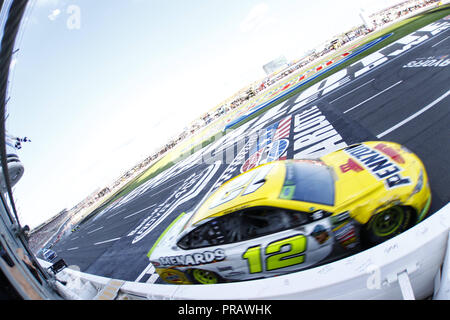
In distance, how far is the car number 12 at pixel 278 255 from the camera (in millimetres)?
2838

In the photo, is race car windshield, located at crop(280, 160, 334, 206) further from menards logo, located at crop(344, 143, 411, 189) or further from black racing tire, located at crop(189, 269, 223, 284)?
black racing tire, located at crop(189, 269, 223, 284)

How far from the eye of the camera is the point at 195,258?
11.2 ft

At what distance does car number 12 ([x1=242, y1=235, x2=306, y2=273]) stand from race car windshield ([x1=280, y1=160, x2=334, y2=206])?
52 centimetres

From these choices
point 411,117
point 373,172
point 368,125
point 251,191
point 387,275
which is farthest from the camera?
point 368,125

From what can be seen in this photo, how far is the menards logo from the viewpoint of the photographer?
9.31ft

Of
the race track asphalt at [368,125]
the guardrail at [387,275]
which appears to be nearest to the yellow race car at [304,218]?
the guardrail at [387,275]

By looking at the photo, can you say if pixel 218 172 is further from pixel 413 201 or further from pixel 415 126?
pixel 413 201

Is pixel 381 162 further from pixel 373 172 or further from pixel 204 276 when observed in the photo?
pixel 204 276

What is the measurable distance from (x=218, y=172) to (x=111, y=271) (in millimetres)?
5472

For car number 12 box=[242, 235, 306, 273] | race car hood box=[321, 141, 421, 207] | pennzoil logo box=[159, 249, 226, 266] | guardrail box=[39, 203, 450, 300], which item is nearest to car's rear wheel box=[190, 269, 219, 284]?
pennzoil logo box=[159, 249, 226, 266]

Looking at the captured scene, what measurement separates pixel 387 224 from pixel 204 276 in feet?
8.62

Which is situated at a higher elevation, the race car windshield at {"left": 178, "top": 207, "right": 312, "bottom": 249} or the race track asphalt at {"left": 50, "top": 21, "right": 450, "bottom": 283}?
the race car windshield at {"left": 178, "top": 207, "right": 312, "bottom": 249}

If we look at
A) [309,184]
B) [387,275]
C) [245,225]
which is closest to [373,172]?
[309,184]
